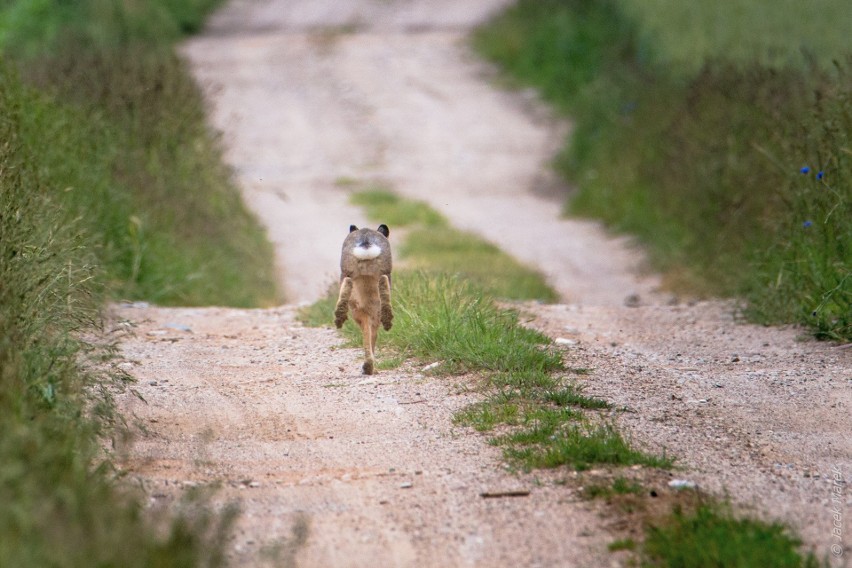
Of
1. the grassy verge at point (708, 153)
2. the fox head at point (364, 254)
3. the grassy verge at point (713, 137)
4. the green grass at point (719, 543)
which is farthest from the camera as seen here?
the grassy verge at point (713, 137)

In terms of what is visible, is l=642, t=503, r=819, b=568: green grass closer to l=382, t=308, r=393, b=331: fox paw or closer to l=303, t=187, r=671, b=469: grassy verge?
l=303, t=187, r=671, b=469: grassy verge

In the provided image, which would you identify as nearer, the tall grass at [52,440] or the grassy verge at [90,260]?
the tall grass at [52,440]

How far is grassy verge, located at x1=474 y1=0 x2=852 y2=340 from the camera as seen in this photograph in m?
9.84

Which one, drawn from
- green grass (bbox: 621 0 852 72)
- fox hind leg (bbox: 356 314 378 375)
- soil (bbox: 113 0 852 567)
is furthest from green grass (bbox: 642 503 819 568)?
green grass (bbox: 621 0 852 72)

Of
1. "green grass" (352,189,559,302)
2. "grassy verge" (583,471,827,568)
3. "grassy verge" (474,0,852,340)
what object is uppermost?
"grassy verge" (583,471,827,568)

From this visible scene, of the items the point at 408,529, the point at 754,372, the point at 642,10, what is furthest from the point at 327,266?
the point at 642,10

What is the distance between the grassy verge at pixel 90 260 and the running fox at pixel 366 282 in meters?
1.46

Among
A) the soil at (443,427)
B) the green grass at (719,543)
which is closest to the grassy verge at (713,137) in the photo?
the soil at (443,427)

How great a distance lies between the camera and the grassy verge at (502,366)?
602cm

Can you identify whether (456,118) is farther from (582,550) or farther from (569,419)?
(582,550)

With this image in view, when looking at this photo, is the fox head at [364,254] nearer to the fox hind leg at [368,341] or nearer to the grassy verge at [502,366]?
the fox hind leg at [368,341]

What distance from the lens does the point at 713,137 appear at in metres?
14.9

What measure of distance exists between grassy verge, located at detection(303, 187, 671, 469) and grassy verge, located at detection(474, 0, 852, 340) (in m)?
2.33

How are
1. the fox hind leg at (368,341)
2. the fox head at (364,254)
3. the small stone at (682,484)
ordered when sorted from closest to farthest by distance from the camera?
the small stone at (682,484), the fox head at (364,254), the fox hind leg at (368,341)
